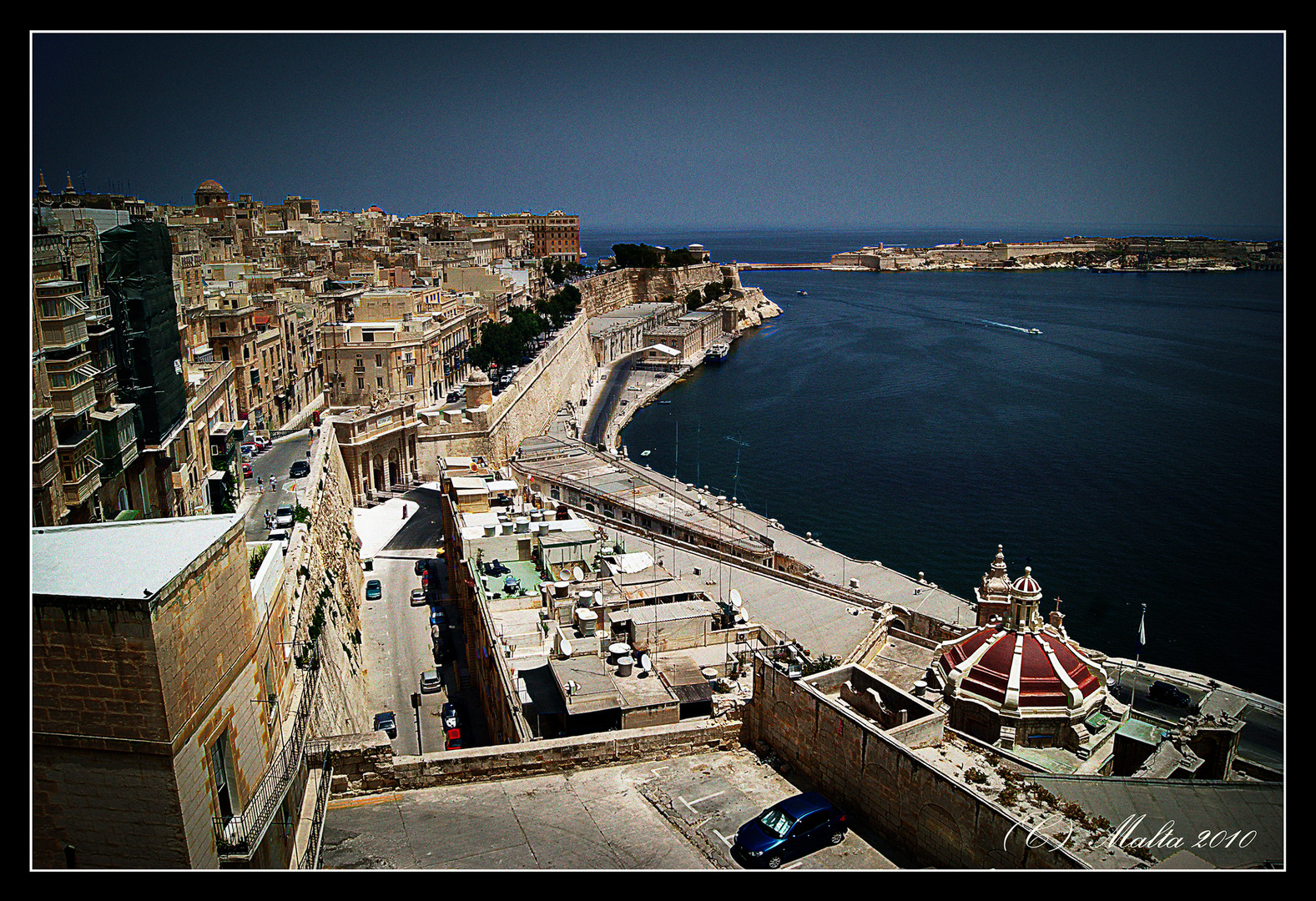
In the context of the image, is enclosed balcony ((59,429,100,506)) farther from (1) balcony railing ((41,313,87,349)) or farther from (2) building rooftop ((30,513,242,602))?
(2) building rooftop ((30,513,242,602))

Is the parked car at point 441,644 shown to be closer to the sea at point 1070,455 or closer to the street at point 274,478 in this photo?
the street at point 274,478

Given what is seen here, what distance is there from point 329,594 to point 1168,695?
22.8 ft

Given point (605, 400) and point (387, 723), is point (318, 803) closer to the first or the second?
point (387, 723)

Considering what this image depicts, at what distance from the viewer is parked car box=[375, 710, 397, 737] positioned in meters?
8.69

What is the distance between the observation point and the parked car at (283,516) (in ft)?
28.6

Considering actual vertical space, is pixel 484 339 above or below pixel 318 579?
above

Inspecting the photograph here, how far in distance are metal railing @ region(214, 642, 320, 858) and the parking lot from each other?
35 centimetres

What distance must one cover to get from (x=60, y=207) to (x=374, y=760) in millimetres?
10399

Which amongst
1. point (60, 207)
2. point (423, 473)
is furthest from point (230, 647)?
point (423, 473)

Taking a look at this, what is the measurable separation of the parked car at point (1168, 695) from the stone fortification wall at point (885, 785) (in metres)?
3.53

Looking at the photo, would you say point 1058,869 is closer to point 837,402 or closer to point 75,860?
point 75,860

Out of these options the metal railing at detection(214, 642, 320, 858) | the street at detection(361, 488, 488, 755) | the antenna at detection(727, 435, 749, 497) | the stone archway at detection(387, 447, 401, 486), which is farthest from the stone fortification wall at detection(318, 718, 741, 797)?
the antenna at detection(727, 435, 749, 497)

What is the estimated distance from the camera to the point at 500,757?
498 centimetres
